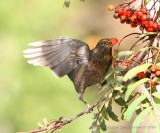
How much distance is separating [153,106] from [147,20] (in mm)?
359

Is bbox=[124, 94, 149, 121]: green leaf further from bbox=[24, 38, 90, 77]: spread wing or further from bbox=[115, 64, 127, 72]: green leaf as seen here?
bbox=[24, 38, 90, 77]: spread wing

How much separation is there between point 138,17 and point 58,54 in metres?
0.36

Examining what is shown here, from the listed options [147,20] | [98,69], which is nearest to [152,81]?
[147,20]

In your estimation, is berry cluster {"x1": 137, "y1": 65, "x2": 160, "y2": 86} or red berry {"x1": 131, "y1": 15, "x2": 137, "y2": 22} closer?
berry cluster {"x1": 137, "y1": 65, "x2": 160, "y2": 86}

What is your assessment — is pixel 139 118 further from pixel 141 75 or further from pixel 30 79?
pixel 30 79

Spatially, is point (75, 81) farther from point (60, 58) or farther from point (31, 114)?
point (31, 114)

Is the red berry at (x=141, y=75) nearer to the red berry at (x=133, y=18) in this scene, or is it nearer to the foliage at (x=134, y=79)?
the foliage at (x=134, y=79)

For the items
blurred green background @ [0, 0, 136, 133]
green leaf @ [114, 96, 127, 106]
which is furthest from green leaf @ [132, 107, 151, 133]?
blurred green background @ [0, 0, 136, 133]

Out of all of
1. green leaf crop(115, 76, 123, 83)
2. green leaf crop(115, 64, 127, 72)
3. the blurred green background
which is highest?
green leaf crop(115, 64, 127, 72)

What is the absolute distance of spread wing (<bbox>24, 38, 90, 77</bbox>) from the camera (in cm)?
203

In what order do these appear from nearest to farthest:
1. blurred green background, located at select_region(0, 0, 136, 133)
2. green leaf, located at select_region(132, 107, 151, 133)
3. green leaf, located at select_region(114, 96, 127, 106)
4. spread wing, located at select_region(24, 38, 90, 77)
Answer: green leaf, located at select_region(132, 107, 151, 133), green leaf, located at select_region(114, 96, 127, 106), spread wing, located at select_region(24, 38, 90, 77), blurred green background, located at select_region(0, 0, 136, 133)

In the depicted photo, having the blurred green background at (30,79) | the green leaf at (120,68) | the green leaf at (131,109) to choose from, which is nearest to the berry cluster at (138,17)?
the green leaf at (120,68)

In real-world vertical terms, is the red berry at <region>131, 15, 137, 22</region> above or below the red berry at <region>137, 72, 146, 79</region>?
above

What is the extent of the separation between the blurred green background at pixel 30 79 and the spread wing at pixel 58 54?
3522 mm
